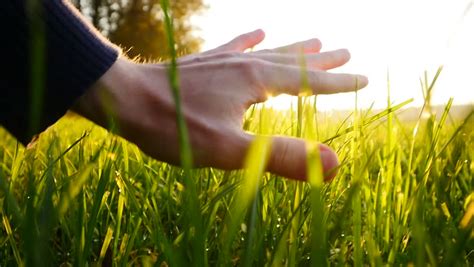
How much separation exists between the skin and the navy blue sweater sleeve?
0.04 m

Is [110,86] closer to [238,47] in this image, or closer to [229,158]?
[229,158]

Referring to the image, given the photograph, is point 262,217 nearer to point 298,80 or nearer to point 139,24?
point 298,80

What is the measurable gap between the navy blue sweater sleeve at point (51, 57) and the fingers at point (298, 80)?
1.11 ft

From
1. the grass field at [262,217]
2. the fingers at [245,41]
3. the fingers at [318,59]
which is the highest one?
the fingers at [245,41]

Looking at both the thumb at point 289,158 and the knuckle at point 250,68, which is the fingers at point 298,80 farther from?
the thumb at point 289,158

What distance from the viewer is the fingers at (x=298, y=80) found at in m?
1.25

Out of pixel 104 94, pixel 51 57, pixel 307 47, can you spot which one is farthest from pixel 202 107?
pixel 307 47

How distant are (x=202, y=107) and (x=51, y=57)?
294 millimetres

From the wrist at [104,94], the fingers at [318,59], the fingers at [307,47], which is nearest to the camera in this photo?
the wrist at [104,94]

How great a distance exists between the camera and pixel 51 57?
3.48 ft

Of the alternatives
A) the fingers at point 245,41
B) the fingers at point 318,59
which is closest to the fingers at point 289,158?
the fingers at point 318,59

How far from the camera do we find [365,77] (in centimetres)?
134

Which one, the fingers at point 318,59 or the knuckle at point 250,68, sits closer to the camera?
the knuckle at point 250,68

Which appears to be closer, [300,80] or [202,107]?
[202,107]
